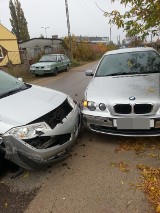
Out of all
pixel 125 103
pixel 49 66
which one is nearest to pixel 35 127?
pixel 125 103

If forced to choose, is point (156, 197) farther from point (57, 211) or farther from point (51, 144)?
point (51, 144)

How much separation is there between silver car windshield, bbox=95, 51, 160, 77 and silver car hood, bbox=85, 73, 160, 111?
260 mm

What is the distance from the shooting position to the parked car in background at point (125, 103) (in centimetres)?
399

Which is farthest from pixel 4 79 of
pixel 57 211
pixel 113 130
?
pixel 57 211

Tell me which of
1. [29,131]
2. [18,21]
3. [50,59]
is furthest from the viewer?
[18,21]

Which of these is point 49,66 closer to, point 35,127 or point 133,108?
point 133,108

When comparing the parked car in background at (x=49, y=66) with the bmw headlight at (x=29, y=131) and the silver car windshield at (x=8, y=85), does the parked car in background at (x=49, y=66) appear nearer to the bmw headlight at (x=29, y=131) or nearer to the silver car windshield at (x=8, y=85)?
the silver car windshield at (x=8, y=85)

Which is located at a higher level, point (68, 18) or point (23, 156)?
point (68, 18)

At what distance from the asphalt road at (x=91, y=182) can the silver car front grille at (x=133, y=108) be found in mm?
645

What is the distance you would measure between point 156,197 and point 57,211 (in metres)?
1.14

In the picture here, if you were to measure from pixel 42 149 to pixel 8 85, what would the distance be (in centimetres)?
180

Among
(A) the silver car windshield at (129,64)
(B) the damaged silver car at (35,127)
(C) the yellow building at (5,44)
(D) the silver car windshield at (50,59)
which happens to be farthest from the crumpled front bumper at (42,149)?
(C) the yellow building at (5,44)

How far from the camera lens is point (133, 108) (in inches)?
159

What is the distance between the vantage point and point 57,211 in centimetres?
294
